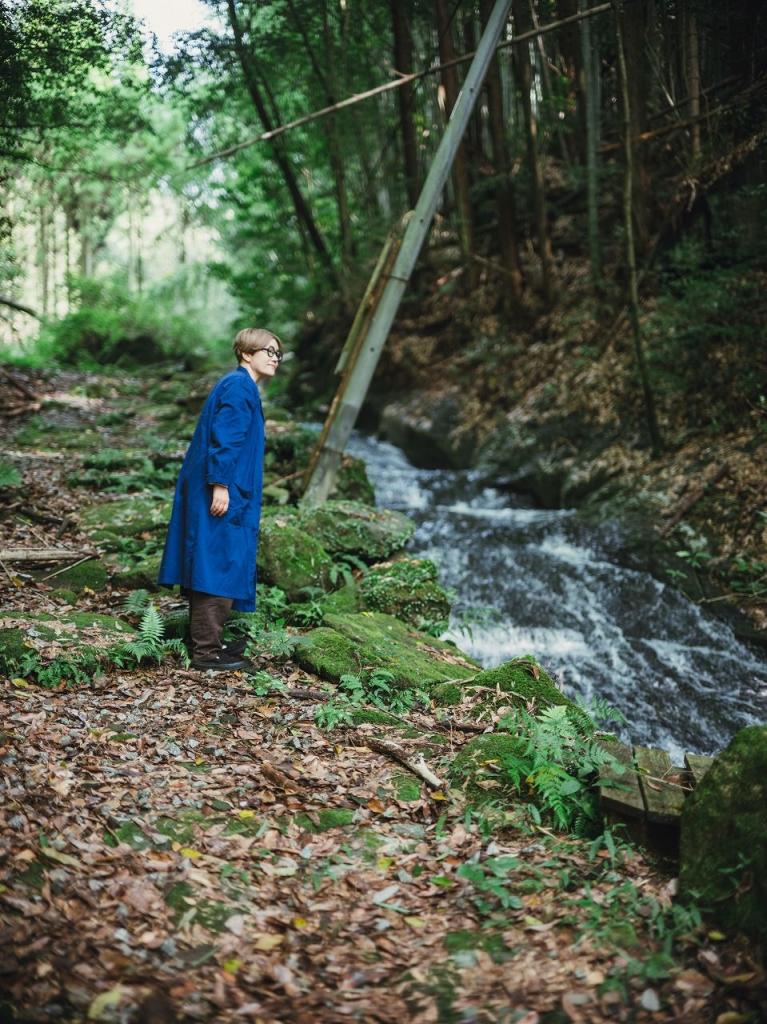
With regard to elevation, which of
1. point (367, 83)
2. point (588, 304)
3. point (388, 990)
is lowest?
point (388, 990)

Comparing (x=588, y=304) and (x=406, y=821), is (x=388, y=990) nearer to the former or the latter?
(x=406, y=821)

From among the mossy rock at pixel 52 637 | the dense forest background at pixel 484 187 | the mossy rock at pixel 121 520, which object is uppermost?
the dense forest background at pixel 484 187

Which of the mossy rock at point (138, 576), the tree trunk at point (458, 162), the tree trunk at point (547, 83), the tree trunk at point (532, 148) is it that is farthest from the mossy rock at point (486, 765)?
the tree trunk at point (547, 83)

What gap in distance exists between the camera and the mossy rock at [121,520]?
714 cm

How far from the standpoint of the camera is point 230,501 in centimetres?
488

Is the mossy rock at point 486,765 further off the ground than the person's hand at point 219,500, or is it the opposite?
the person's hand at point 219,500

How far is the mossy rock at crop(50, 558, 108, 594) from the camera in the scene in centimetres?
612

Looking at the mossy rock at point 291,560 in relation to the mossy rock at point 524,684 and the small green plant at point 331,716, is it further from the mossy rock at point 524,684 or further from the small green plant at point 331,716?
the mossy rock at point 524,684

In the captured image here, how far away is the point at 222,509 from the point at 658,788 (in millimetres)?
3171

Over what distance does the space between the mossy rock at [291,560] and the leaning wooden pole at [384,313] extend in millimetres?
1673

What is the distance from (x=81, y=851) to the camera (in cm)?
294

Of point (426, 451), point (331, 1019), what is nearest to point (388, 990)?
point (331, 1019)

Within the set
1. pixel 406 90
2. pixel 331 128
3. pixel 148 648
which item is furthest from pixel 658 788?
pixel 406 90

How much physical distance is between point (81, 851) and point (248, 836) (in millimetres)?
748
